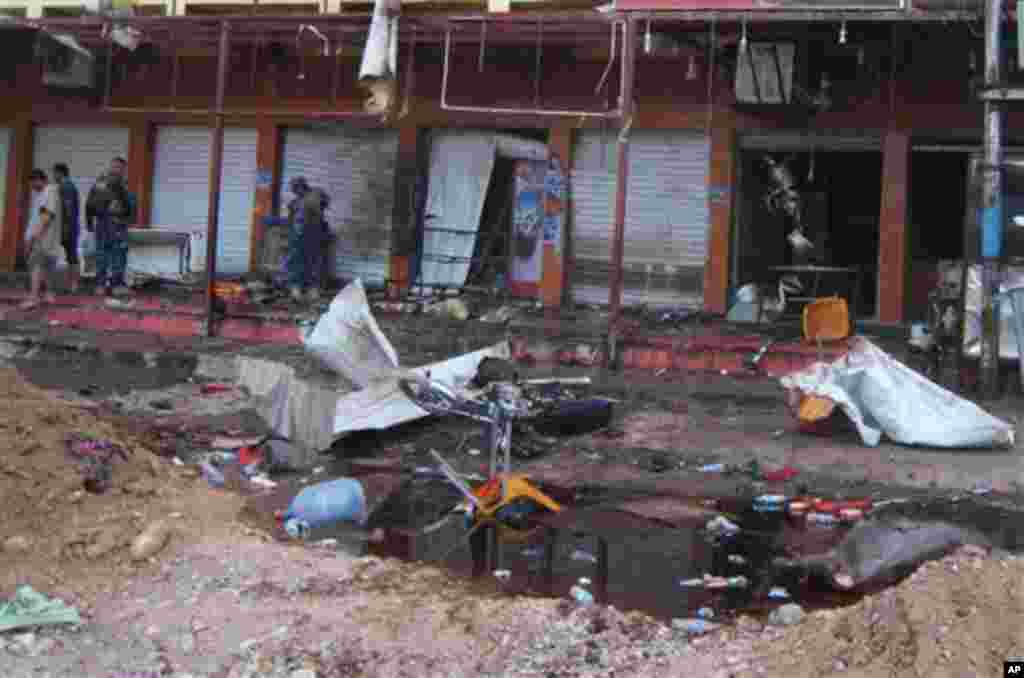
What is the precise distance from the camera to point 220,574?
6359mm

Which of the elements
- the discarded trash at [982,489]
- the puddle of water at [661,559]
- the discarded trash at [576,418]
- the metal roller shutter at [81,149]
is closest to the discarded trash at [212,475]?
the puddle of water at [661,559]

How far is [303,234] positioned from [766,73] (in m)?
6.16

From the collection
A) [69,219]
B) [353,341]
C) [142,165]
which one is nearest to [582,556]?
[353,341]

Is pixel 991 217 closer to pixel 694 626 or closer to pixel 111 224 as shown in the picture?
pixel 694 626

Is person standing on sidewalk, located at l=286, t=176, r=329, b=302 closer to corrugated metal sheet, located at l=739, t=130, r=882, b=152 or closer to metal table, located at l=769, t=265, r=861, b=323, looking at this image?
corrugated metal sheet, located at l=739, t=130, r=882, b=152

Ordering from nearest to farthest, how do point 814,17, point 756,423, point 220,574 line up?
point 220,574, point 756,423, point 814,17

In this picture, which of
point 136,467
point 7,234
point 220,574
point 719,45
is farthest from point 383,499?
point 7,234

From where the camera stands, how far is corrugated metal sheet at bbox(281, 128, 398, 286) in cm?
1780

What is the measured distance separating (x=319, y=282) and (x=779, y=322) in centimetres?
A: 645

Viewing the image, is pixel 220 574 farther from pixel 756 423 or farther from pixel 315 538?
pixel 756 423

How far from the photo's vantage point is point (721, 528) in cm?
783

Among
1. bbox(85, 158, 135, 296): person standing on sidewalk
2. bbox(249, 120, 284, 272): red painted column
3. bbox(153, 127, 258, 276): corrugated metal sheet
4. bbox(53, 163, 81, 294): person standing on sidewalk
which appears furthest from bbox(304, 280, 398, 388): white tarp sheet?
bbox(153, 127, 258, 276): corrugated metal sheet

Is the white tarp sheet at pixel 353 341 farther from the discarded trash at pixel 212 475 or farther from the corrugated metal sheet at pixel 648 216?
the corrugated metal sheet at pixel 648 216

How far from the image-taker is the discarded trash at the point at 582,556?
23.3 feet
